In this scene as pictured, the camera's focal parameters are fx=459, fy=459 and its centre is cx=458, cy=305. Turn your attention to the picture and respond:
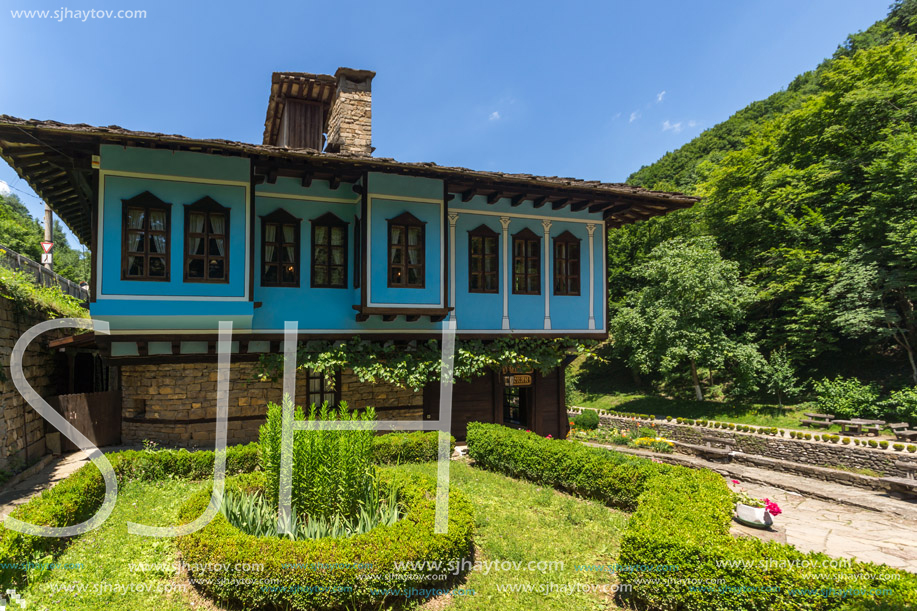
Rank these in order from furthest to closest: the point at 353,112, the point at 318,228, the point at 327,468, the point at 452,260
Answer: the point at 353,112, the point at 452,260, the point at 318,228, the point at 327,468

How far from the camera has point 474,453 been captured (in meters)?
11.1

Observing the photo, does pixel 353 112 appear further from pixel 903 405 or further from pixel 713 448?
pixel 903 405

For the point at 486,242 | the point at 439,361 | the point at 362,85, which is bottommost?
the point at 439,361

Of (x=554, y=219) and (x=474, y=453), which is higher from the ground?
(x=554, y=219)

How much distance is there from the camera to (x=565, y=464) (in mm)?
9172

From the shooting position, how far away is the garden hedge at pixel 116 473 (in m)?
5.05

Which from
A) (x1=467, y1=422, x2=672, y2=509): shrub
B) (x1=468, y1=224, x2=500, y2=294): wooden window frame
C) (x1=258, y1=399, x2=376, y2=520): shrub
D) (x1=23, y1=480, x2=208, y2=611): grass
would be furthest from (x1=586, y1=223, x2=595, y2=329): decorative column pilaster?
(x1=23, y1=480, x2=208, y2=611): grass

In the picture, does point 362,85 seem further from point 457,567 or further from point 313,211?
point 457,567

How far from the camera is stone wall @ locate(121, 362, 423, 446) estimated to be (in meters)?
11.0

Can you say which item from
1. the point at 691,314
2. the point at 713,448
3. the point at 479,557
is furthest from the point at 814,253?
the point at 479,557

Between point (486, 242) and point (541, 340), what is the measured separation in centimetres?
309

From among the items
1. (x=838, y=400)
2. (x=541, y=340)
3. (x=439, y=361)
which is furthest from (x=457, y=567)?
(x=838, y=400)

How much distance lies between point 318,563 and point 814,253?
2905 centimetres

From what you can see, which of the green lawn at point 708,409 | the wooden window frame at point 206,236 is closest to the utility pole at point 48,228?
the wooden window frame at point 206,236
